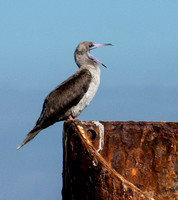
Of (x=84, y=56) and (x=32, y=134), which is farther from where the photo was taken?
(x=84, y=56)

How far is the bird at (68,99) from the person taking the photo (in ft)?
Result: 27.8

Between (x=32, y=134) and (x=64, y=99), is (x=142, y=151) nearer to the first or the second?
(x=64, y=99)

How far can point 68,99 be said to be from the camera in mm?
8477

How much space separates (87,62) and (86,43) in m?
0.61

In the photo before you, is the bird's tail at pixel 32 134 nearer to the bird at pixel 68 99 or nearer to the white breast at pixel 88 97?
the bird at pixel 68 99

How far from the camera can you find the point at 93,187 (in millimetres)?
4262

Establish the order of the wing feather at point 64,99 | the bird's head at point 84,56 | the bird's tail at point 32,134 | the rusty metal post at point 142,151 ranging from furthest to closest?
the bird's head at point 84,56 → the bird's tail at point 32,134 → the wing feather at point 64,99 → the rusty metal post at point 142,151

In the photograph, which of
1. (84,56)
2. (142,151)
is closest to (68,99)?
(84,56)

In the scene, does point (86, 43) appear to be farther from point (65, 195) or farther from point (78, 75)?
point (65, 195)

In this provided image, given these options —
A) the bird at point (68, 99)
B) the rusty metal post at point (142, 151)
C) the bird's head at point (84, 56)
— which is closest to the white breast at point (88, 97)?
the bird at point (68, 99)

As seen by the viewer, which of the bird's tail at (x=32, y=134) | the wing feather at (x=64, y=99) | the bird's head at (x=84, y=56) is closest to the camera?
the wing feather at (x=64, y=99)

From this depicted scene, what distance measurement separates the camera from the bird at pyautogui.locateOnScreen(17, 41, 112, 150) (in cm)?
847

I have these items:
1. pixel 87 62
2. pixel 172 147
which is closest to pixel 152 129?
pixel 172 147

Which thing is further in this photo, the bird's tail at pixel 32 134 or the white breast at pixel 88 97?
the bird's tail at pixel 32 134
